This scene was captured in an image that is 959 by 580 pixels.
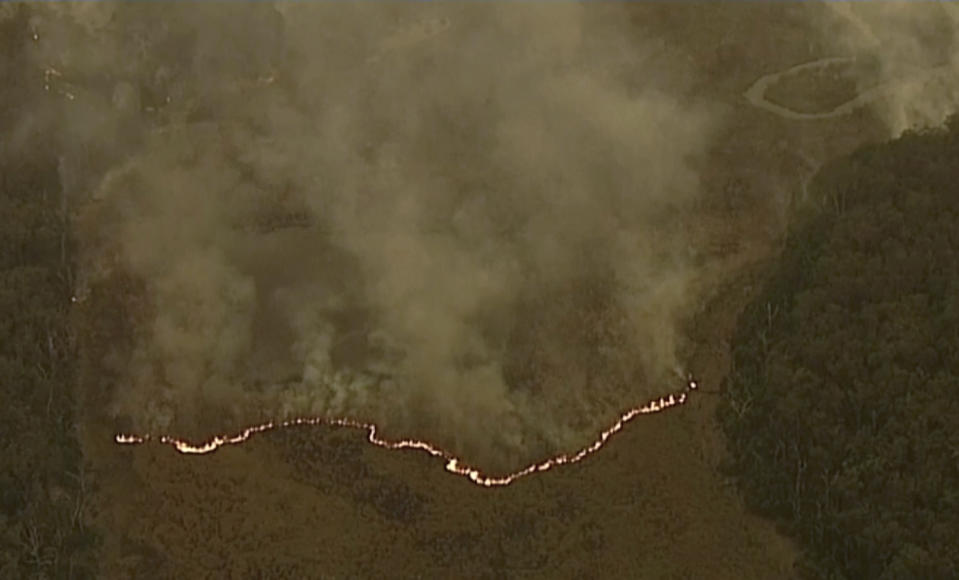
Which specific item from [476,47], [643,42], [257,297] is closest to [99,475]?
[257,297]

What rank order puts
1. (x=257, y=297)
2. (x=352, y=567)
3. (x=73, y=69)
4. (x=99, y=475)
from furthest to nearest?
(x=73, y=69)
(x=257, y=297)
(x=99, y=475)
(x=352, y=567)

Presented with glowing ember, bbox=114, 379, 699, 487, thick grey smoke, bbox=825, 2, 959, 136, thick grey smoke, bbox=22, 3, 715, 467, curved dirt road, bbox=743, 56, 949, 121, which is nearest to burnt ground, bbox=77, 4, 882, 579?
glowing ember, bbox=114, 379, 699, 487

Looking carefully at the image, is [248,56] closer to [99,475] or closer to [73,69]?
[73,69]

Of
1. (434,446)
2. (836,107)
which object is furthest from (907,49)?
(434,446)

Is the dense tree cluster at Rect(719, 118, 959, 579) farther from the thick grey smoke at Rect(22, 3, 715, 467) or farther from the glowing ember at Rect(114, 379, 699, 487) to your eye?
the thick grey smoke at Rect(22, 3, 715, 467)

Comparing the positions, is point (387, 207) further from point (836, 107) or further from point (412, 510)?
point (836, 107)
